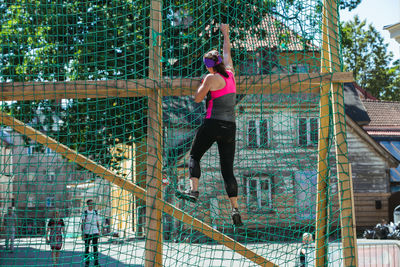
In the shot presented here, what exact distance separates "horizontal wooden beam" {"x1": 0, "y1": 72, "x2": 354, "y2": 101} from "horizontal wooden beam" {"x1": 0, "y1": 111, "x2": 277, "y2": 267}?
0.35m

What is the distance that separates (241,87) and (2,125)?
8.16 feet

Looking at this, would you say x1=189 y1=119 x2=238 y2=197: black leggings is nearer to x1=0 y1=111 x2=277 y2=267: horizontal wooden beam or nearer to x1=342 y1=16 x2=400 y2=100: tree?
x1=0 y1=111 x2=277 y2=267: horizontal wooden beam

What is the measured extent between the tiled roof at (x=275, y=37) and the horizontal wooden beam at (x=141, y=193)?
1.94 m

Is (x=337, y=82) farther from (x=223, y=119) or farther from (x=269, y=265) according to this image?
(x=269, y=265)

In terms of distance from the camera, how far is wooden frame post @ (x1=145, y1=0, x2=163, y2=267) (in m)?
4.99

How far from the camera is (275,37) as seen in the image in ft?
19.1

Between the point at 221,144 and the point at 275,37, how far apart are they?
4.74ft

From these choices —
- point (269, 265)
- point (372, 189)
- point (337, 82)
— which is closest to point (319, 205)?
point (269, 265)

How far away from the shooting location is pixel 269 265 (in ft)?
17.0

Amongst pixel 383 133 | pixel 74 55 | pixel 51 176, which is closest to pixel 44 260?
pixel 74 55

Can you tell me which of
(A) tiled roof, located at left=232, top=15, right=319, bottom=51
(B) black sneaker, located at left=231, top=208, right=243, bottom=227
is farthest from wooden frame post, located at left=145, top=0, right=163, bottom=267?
(A) tiled roof, located at left=232, top=15, right=319, bottom=51

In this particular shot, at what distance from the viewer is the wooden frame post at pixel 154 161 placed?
4992mm

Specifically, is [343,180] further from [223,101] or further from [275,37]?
[275,37]

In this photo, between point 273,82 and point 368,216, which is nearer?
point 273,82
